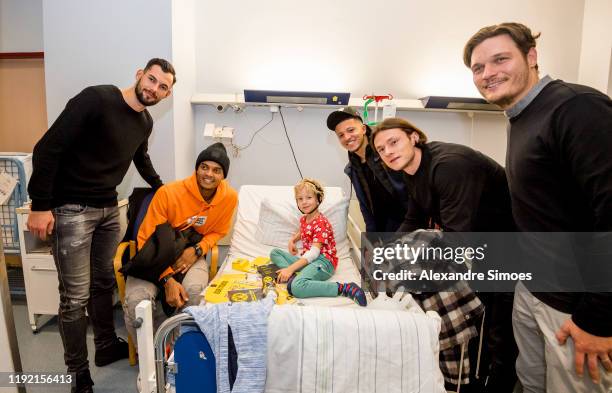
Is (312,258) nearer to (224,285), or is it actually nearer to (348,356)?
(224,285)

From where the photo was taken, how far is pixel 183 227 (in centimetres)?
236

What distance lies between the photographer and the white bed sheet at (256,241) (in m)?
2.34

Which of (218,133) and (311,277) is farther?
(218,133)

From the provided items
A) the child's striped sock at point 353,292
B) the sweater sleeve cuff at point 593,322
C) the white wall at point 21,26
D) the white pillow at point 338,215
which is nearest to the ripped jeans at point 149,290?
the child's striped sock at point 353,292

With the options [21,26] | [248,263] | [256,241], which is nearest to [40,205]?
[248,263]

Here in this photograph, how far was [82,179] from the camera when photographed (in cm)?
184

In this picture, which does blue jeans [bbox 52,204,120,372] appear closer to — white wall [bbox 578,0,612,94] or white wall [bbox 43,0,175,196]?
white wall [bbox 43,0,175,196]

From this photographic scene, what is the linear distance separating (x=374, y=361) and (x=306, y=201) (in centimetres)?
157

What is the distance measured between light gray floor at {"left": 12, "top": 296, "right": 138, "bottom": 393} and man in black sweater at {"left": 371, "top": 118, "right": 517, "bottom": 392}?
5.93ft

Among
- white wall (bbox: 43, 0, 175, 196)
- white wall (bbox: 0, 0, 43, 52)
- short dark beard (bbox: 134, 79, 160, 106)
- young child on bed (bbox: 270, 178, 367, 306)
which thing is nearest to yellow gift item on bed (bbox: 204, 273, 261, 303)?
young child on bed (bbox: 270, 178, 367, 306)

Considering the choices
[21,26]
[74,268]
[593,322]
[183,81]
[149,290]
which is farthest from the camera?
[21,26]

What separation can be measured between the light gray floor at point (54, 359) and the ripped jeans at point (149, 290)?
20 centimetres

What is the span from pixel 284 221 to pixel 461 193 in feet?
5.06

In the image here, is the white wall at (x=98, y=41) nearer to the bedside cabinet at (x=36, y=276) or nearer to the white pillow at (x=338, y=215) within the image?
the bedside cabinet at (x=36, y=276)
